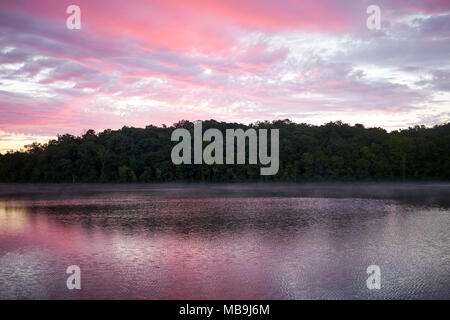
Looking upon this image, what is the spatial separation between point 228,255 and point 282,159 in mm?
68783

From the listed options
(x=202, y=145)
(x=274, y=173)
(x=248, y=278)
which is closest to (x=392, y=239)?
(x=248, y=278)

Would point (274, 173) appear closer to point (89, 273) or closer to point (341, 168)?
point (341, 168)

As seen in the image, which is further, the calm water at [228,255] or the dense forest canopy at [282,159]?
the dense forest canopy at [282,159]

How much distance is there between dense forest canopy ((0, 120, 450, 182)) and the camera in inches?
3105

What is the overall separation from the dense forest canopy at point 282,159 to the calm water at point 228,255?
54829mm

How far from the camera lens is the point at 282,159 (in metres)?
81.5

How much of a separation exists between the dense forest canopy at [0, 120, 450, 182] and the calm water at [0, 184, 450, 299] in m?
54.8

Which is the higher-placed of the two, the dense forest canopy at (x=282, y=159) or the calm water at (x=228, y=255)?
the dense forest canopy at (x=282, y=159)

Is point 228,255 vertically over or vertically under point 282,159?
under

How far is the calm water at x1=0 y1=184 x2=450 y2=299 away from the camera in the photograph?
10.2 m

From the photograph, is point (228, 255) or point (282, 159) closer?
point (228, 255)

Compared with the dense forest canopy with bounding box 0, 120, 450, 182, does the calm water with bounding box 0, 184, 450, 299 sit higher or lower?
lower

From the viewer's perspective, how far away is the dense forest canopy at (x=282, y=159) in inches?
3105

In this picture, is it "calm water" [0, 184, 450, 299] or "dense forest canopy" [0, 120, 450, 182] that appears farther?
"dense forest canopy" [0, 120, 450, 182]
